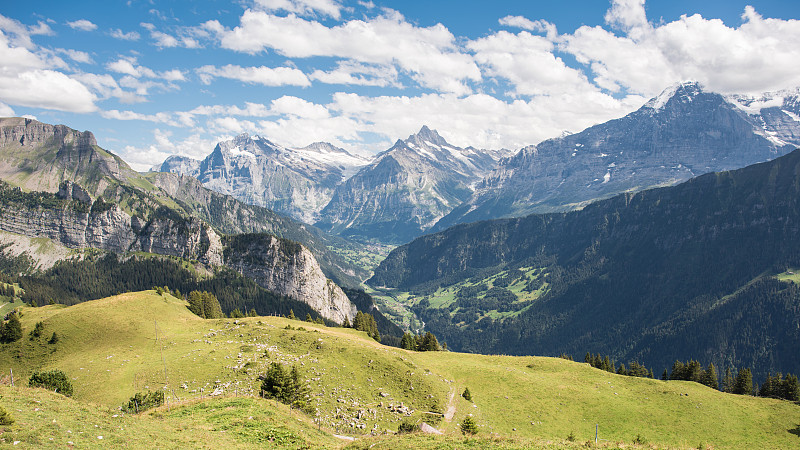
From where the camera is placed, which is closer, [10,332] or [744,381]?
[10,332]

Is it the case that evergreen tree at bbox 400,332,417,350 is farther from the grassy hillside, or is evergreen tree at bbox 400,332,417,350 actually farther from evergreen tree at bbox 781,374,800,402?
evergreen tree at bbox 781,374,800,402

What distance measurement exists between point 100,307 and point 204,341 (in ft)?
99.6

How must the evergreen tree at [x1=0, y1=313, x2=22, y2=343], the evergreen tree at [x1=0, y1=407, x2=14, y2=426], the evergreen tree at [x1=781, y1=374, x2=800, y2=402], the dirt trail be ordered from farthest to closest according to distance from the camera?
the evergreen tree at [x1=781, y1=374, x2=800, y2=402] → the evergreen tree at [x1=0, y1=313, x2=22, y2=343] → the dirt trail → the evergreen tree at [x1=0, y1=407, x2=14, y2=426]

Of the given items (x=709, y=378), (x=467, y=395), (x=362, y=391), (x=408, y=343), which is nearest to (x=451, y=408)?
(x=467, y=395)

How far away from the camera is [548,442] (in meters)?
37.3

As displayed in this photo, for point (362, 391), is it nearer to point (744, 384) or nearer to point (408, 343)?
point (408, 343)

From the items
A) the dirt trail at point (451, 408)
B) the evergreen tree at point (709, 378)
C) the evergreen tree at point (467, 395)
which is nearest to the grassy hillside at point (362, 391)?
the dirt trail at point (451, 408)

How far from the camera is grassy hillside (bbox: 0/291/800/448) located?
41.1 metres

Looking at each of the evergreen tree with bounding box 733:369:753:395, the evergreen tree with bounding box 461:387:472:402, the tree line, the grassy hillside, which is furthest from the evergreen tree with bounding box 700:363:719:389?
the evergreen tree with bounding box 461:387:472:402

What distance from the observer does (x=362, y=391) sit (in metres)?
58.1

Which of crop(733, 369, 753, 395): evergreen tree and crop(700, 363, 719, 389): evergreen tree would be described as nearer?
crop(733, 369, 753, 395): evergreen tree

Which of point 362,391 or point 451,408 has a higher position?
point 362,391

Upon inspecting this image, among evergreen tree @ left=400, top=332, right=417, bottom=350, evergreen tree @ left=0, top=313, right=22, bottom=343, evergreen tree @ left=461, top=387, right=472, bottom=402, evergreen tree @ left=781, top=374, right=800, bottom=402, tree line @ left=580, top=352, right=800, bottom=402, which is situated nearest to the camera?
evergreen tree @ left=461, top=387, right=472, bottom=402

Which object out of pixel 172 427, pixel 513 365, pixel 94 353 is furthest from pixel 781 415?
pixel 94 353
